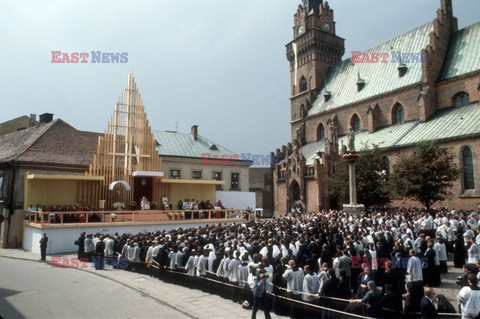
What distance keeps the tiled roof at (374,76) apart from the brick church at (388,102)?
144 mm

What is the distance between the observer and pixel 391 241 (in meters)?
14.4

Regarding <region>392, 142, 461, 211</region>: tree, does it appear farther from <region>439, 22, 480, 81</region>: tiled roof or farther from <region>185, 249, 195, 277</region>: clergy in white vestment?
<region>185, 249, 195, 277</region>: clergy in white vestment

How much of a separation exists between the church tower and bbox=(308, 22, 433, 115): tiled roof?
1872 mm

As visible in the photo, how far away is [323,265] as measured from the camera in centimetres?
997

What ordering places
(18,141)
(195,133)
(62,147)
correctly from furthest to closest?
(195,133) → (18,141) → (62,147)

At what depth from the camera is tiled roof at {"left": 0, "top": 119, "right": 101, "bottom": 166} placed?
2691cm

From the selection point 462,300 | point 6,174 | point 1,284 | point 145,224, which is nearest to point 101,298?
point 1,284

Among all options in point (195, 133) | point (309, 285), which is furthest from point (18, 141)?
point (309, 285)

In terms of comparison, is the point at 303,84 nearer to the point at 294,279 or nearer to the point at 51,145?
the point at 51,145

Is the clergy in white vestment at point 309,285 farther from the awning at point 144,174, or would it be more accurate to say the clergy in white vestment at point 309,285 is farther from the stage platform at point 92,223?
the awning at point 144,174

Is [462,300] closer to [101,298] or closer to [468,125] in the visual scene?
[101,298]

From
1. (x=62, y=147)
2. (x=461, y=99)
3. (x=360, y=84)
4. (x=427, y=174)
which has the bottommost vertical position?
(x=427, y=174)

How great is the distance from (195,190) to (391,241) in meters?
21.4

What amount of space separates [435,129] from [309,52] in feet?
88.5
